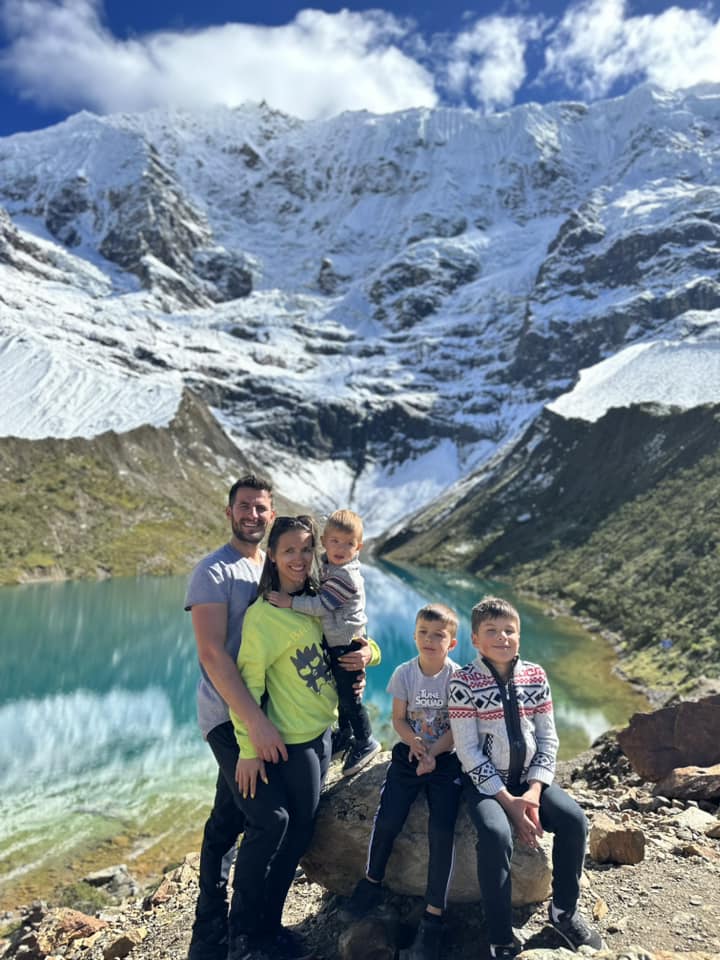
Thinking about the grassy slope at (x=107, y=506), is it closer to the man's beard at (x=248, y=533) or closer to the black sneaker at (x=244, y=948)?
the man's beard at (x=248, y=533)

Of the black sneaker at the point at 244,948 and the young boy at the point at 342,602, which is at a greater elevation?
the young boy at the point at 342,602

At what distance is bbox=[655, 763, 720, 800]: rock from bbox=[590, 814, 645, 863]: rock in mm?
2765

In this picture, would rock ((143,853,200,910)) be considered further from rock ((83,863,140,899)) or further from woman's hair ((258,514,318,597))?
woman's hair ((258,514,318,597))

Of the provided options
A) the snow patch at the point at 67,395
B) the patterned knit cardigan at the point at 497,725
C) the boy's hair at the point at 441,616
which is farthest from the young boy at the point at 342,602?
the snow patch at the point at 67,395

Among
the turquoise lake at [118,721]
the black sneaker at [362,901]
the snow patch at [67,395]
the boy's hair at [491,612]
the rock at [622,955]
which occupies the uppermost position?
the snow patch at [67,395]

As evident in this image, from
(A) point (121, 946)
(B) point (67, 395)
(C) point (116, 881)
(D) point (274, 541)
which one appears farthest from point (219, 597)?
(B) point (67, 395)

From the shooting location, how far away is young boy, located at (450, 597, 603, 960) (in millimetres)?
5457

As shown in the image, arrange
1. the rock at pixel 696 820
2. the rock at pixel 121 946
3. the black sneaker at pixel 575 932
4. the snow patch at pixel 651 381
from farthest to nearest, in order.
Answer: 1. the snow patch at pixel 651 381
2. the rock at pixel 696 820
3. the rock at pixel 121 946
4. the black sneaker at pixel 575 932

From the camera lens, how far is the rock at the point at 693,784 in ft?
30.6

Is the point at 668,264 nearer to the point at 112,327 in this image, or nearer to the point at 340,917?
the point at 112,327

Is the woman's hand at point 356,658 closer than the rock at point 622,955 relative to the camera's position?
No

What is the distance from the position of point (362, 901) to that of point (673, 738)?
7.32 m

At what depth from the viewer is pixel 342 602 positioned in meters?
6.28

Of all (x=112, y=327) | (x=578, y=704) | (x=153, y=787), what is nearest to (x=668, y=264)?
(x=112, y=327)
